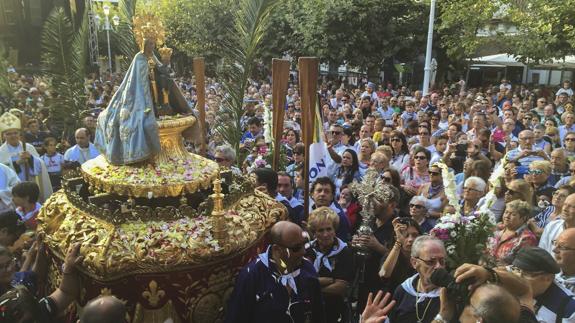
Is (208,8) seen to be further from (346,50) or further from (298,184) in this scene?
(298,184)

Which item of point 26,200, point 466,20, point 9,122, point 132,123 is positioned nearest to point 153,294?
point 132,123

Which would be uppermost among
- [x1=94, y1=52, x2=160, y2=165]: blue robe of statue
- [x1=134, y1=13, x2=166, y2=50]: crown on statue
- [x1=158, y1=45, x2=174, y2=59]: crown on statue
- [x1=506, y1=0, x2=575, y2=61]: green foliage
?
[x1=506, y1=0, x2=575, y2=61]: green foliage

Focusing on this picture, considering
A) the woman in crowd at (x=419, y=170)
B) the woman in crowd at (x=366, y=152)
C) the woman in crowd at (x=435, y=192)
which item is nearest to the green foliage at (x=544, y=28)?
the woman in crowd at (x=366, y=152)

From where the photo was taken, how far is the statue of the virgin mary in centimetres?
368

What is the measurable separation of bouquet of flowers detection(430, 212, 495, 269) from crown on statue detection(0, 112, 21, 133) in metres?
6.26

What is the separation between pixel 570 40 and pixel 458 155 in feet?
31.4

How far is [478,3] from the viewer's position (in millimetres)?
18406

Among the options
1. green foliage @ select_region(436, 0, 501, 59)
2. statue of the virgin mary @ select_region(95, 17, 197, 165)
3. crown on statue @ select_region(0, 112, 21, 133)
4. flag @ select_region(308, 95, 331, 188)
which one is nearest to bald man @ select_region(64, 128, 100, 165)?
crown on statue @ select_region(0, 112, 21, 133)

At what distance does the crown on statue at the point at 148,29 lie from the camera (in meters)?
3.93

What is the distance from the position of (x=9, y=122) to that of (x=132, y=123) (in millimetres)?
4679

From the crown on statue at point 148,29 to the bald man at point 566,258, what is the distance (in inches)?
132

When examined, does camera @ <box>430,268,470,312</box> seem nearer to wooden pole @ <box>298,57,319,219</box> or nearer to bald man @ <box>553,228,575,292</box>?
bald man @ <box>553,228,575,292</box>

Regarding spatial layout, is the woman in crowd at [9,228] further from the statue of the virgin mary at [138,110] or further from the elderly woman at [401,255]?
the elderly woman at [401,255]

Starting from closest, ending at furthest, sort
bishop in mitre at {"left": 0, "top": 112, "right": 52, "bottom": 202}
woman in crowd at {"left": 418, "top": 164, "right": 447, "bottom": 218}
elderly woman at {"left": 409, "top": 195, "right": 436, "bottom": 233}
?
elderly woman at {"left": 409, "top": 195, "right": 436, "bottom": 233}, woman in crowd at {"left": 418, "top": 164, "right": 447, "bottom": 218}, bishop in mitre at {"left": 0, "top": 112, "right": 52, "bottom": 202}
